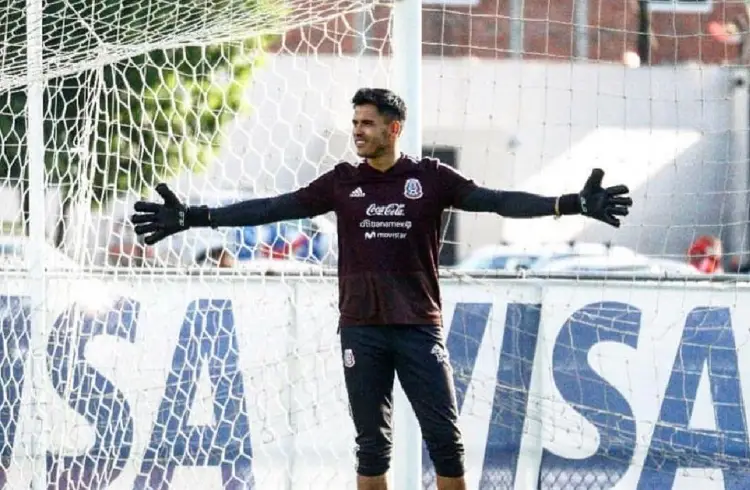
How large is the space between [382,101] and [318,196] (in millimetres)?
490

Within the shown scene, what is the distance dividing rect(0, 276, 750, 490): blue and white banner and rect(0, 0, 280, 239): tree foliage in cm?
81

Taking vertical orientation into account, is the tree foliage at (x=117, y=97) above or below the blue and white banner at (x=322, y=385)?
above

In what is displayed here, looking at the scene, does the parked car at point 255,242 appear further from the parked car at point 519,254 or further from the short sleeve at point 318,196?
the parked car at point 519,254

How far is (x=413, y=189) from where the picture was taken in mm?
6312

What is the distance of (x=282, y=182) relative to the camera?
37.5 ft

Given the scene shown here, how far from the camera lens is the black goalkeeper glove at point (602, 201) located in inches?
234

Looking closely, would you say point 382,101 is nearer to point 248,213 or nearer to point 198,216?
point 248,213

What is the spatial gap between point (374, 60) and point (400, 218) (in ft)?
6.75

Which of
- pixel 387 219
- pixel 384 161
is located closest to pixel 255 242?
pixel 384 161

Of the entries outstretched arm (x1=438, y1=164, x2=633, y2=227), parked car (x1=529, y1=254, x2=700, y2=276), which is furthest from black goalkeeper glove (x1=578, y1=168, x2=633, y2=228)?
parked car (x1=529, y1=254, x2=700, y2=276)

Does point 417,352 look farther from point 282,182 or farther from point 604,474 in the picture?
point 282,182

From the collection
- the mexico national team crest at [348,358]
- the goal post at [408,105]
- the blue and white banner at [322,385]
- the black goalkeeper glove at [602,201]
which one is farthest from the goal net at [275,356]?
the black goalkeeper glove at [602,201]

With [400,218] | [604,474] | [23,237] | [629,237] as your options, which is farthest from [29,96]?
[629,237]

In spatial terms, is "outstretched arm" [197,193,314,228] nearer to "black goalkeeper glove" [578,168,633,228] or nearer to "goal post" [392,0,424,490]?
"goal post" [392,0,424,490]
